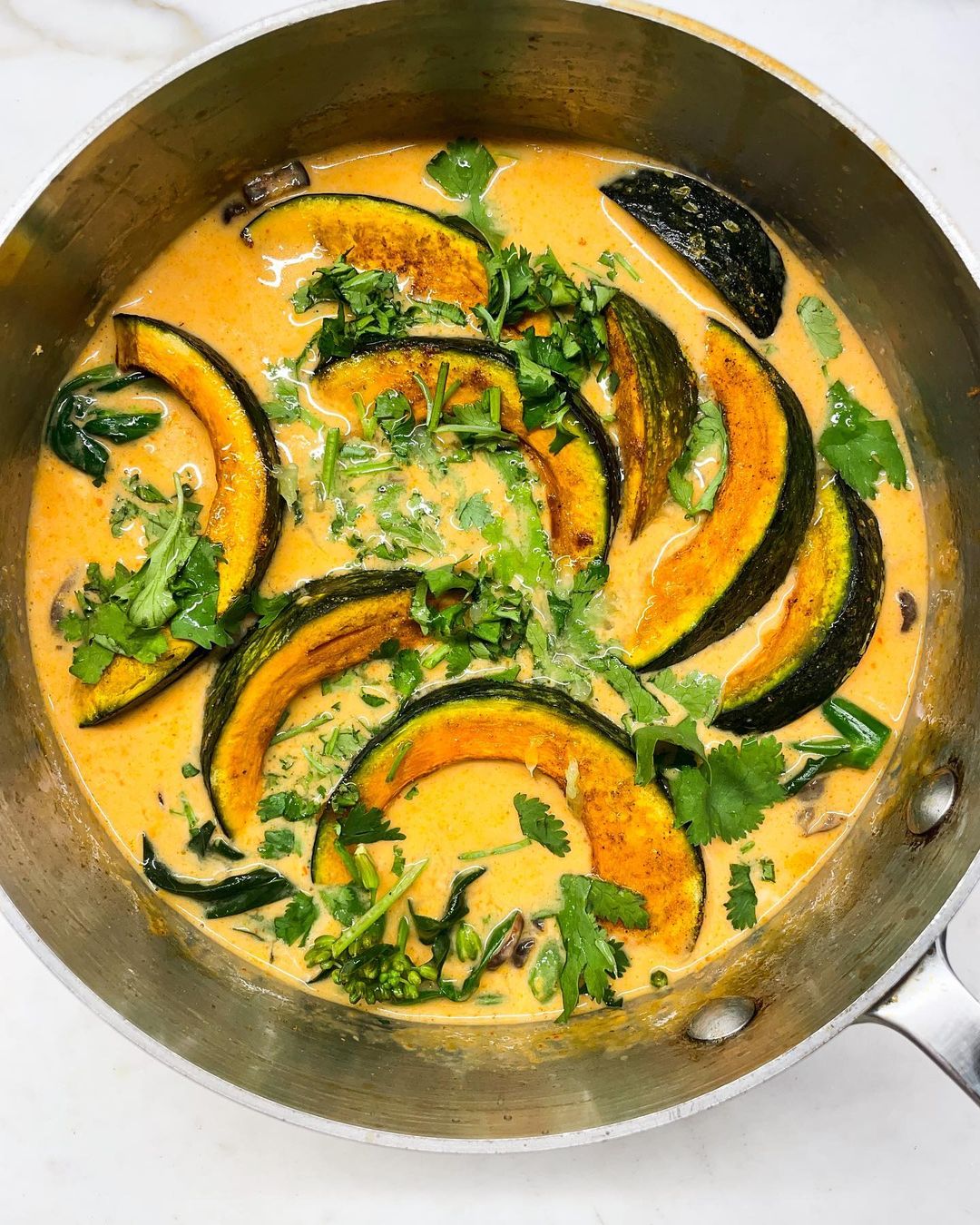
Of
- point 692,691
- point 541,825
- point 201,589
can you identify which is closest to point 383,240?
point 201,589

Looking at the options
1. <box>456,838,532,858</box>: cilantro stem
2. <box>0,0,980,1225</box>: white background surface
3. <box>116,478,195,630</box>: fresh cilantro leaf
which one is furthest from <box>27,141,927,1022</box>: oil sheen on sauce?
<box>0,0,980,1225</box>: white background surface

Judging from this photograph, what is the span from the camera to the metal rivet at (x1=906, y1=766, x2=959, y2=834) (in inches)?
85.4

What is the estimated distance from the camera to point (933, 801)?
2215 millimetres

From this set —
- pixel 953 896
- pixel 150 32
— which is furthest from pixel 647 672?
pixel 150 32

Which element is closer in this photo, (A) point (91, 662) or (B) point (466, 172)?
(A) point (91, 662)

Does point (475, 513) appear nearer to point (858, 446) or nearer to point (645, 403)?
point (645, 403)

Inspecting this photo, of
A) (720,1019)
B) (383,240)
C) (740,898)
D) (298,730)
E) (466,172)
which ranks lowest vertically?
(720,1019)

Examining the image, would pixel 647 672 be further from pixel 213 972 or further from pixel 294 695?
pixel 213 972

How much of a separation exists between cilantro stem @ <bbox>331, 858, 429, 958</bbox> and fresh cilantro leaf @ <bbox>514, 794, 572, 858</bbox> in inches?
9.6

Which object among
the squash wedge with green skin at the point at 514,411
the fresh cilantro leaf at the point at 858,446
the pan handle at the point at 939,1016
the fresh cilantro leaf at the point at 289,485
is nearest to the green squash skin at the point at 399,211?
the squash wedge with green skin at the point at 514,411

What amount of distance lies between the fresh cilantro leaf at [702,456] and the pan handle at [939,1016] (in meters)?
1.00

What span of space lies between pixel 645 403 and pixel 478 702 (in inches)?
28.6

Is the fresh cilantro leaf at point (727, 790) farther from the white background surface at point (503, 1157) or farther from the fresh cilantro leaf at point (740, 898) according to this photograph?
the white background surface at point (503, 1157)

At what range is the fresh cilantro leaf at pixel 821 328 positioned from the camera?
2.34 meters
